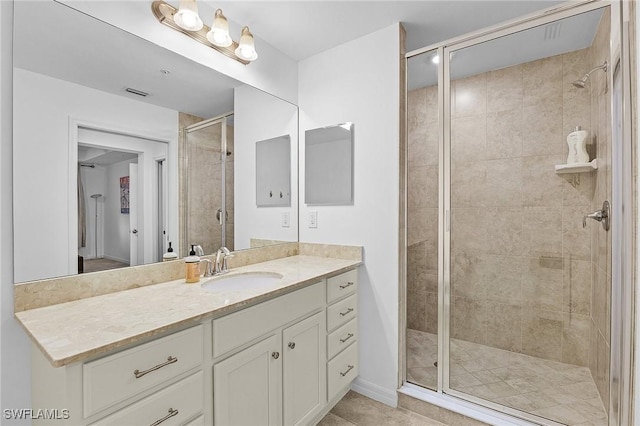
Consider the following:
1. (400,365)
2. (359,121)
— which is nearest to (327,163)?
(359,121)

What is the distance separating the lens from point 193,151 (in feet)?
5.47

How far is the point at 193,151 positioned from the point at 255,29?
3.01ft

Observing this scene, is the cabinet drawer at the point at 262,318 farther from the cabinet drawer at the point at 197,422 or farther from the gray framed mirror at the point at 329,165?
the gray framed mirror at the point at 329,165

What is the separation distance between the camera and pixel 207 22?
1.67 meters

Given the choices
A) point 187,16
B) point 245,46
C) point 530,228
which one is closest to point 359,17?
point 245,46

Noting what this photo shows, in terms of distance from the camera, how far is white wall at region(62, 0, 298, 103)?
4.27 feet

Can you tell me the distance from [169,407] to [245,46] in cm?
179

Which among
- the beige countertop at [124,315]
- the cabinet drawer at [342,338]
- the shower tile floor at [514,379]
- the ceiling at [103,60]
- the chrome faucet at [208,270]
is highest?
the ceiling at [103,60]

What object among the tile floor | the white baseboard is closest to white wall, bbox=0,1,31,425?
the tile floor

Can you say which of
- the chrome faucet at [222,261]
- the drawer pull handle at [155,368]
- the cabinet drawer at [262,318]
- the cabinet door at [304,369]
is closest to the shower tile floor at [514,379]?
the cabinet door at [304,369]

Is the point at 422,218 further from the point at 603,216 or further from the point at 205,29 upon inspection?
the point at 205,29

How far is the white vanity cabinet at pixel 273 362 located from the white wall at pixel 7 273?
694 mm

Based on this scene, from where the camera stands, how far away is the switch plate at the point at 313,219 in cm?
221

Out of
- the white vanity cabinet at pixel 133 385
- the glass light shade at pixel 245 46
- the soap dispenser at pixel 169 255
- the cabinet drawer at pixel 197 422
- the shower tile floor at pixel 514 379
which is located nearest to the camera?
the white vanity cabinet at pixel 133 385
